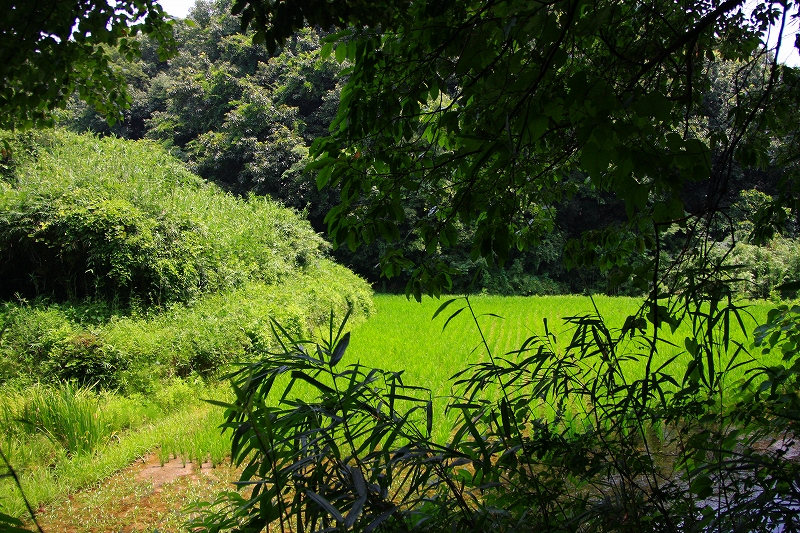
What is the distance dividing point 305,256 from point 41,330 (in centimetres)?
842

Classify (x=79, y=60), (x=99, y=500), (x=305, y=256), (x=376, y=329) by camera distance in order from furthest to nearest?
(x=305, y=256) → (x=376, y=329) → (x=99, y=500) → (x=79, y=60)

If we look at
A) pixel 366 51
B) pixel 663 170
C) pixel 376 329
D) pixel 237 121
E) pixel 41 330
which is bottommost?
pixel 376 329

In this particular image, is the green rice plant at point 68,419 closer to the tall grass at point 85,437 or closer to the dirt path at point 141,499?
the tall grass at point 85,437

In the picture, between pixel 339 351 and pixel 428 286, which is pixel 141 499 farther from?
pixel 339 351

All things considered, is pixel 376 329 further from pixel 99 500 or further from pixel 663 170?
pixel 663 170

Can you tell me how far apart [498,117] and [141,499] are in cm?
367

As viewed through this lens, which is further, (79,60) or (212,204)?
→ (212,204)

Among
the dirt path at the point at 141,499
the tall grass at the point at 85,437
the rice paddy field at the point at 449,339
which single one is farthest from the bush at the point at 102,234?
the dirt path at the point at 141,499

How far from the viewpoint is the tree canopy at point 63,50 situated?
1.64m

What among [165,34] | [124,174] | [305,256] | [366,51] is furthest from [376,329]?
[366,51]

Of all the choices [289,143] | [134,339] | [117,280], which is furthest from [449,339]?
[289,143]

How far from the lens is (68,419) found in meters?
4.28

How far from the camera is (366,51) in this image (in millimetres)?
1530

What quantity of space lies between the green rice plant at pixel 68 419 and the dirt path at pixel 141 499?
53 cm
